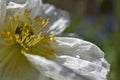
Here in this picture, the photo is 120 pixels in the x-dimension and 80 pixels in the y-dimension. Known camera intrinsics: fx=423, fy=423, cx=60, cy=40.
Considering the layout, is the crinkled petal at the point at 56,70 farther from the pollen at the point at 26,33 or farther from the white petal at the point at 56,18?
the white petal at the point at 56,18

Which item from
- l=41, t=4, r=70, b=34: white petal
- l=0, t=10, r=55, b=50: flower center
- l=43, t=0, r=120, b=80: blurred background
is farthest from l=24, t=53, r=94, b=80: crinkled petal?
l=43, t=0, r=120, b=80: blurred background

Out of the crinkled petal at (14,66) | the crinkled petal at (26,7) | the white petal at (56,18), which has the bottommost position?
the crinkled petal at (14,66)

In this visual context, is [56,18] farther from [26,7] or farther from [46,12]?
[26,7]

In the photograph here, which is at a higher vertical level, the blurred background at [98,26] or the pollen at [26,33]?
the blurred background at [98,26]

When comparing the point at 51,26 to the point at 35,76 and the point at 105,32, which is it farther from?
the point at 105,32

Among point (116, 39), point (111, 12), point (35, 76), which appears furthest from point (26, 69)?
point (111, 12)

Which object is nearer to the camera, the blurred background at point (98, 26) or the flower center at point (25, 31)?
the flower center at point (25, 31)

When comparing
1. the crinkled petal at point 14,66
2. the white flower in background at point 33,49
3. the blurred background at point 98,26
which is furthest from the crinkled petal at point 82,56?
the blurred background at point 98,26
